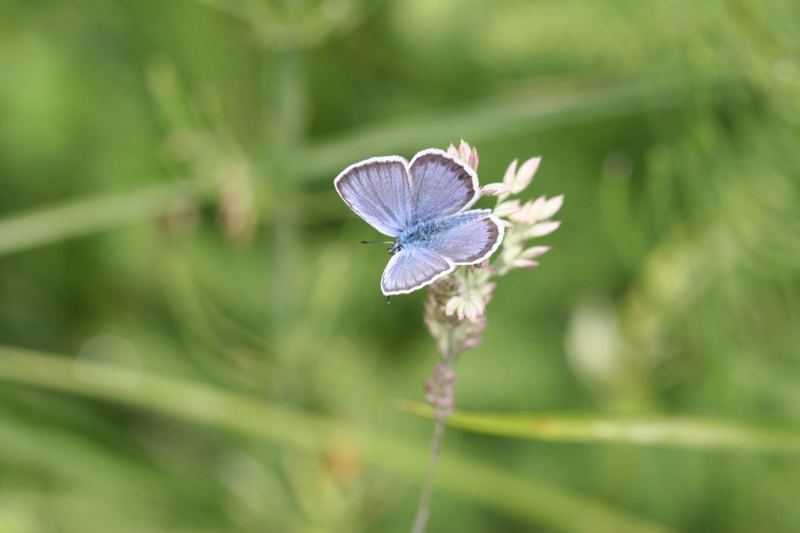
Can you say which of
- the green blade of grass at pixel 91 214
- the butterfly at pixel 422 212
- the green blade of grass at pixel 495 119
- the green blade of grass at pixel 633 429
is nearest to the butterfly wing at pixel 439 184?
the butterfly at pixel 422 212

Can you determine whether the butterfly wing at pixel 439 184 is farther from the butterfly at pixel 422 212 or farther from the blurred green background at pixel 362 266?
the blurred green background at pixel 362 266

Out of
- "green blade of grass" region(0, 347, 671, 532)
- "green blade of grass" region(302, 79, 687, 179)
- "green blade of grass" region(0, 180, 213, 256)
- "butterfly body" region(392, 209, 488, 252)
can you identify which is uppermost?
"green blade of grass" region(302, 79, 687, 179)

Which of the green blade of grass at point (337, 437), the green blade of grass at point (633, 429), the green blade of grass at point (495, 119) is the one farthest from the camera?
the green blade of grass at point (495, 119)

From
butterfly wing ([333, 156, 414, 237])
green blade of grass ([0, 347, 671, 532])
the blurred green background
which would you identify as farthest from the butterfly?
green blade of grass ([0, 347, 671, 532])

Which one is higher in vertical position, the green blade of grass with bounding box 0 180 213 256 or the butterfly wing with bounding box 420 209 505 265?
the green blade of grass with bounding box 0 180 213 256

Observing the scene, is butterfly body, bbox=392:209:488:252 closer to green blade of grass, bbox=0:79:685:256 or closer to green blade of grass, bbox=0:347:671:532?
green blade of grass, bbox=0:347:671:532

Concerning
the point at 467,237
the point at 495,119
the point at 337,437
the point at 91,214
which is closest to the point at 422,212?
the point at 467,237
